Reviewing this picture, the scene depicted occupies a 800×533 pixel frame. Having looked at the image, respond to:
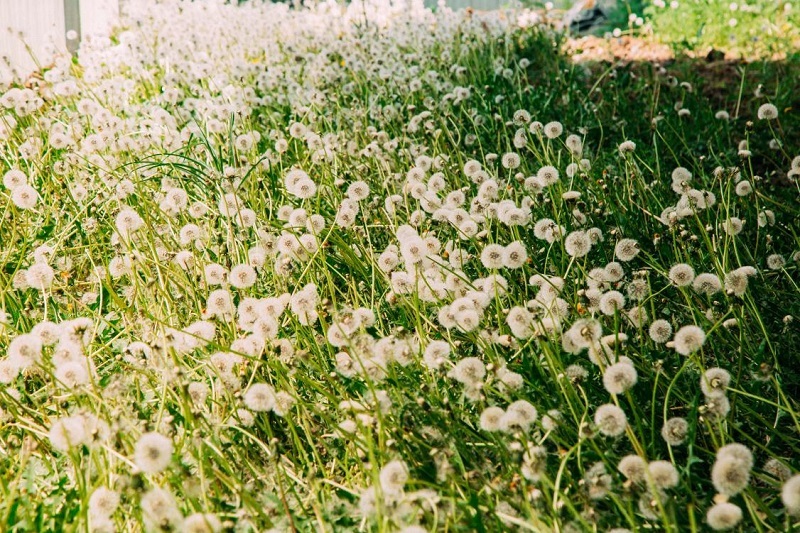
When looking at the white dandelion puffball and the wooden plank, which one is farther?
the wooden plank

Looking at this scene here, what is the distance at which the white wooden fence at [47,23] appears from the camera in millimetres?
6130

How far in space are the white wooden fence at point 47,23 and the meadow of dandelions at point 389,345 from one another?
298cm

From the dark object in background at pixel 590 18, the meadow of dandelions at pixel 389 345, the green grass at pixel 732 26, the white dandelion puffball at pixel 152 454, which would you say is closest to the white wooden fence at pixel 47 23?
the meadow of dandelions at pixel 389 345

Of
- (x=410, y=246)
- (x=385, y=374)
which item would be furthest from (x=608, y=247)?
(x=385, y=374)

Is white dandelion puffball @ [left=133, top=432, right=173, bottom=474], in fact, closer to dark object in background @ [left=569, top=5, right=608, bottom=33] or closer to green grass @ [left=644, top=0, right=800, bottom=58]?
green grass @ [left=644, top=0, right=800, bottom=58]

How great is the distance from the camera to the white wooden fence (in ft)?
20.1

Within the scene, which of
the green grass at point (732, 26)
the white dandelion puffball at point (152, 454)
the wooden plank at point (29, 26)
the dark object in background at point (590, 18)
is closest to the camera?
the white dandelion puffball at point (152, 454)

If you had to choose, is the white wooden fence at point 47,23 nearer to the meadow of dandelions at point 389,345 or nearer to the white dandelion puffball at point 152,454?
the meadow of dandelions at point 389,345

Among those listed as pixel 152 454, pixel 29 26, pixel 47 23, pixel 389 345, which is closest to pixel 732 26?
pixel 47 23

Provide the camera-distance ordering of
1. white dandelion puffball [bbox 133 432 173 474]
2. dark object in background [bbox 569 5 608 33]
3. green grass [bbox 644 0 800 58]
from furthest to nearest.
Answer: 1. dark object in background [bbox 569 5 608 33]
2. green grass [bbox 644 0 800 58]
3. white dandelion puffball [bbox 133 432 173 474]

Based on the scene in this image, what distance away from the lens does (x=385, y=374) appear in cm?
171

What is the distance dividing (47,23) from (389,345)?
6.47 metres

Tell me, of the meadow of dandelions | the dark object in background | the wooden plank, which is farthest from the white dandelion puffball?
the dark object in background

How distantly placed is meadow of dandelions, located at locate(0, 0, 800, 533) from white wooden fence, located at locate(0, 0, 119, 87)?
117 inches
